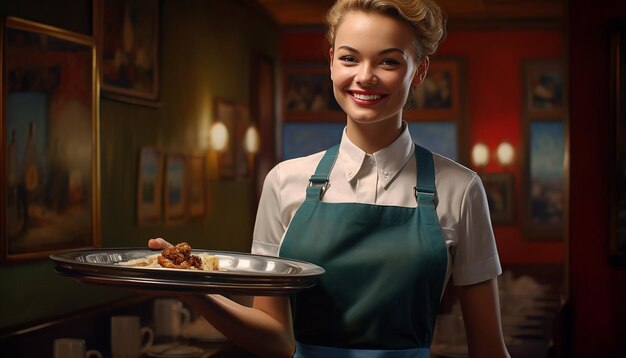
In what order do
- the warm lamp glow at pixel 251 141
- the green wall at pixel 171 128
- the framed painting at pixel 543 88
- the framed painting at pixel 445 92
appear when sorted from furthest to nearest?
1. the framed painting at pixel 445 92
2. the framed painting at pixel 543 88
3. the warm lamp glow at pixel 251 141
4. the green wall at pixel 171 128

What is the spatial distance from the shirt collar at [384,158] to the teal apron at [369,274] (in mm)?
46

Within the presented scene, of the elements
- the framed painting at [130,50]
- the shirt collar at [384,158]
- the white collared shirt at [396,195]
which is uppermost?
the framed painting at [130,50]

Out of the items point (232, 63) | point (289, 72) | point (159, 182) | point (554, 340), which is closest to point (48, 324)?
point (159, 182)

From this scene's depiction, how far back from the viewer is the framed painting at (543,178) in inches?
415

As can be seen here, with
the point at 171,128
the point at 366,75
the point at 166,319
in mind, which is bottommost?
the point at 166,319

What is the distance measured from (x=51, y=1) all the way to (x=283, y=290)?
3.21 m

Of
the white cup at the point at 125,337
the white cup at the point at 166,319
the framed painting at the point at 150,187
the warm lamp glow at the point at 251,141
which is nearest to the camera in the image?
the white cup at the point at 125,337

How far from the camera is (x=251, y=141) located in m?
8.45

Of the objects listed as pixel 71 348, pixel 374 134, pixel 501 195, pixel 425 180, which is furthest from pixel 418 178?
pixel 501 195

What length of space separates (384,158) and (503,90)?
9157 millimetres

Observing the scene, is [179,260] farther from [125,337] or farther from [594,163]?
[594,163]

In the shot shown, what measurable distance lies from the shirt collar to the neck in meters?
0.01

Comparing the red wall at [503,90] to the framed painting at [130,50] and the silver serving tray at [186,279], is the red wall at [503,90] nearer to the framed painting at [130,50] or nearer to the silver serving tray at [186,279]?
the framed painting at [130,50]

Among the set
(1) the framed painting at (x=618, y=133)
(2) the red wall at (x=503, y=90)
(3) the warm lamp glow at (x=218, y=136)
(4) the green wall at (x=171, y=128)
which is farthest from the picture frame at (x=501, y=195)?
(1) the framed painting at (x=618, y=133)
